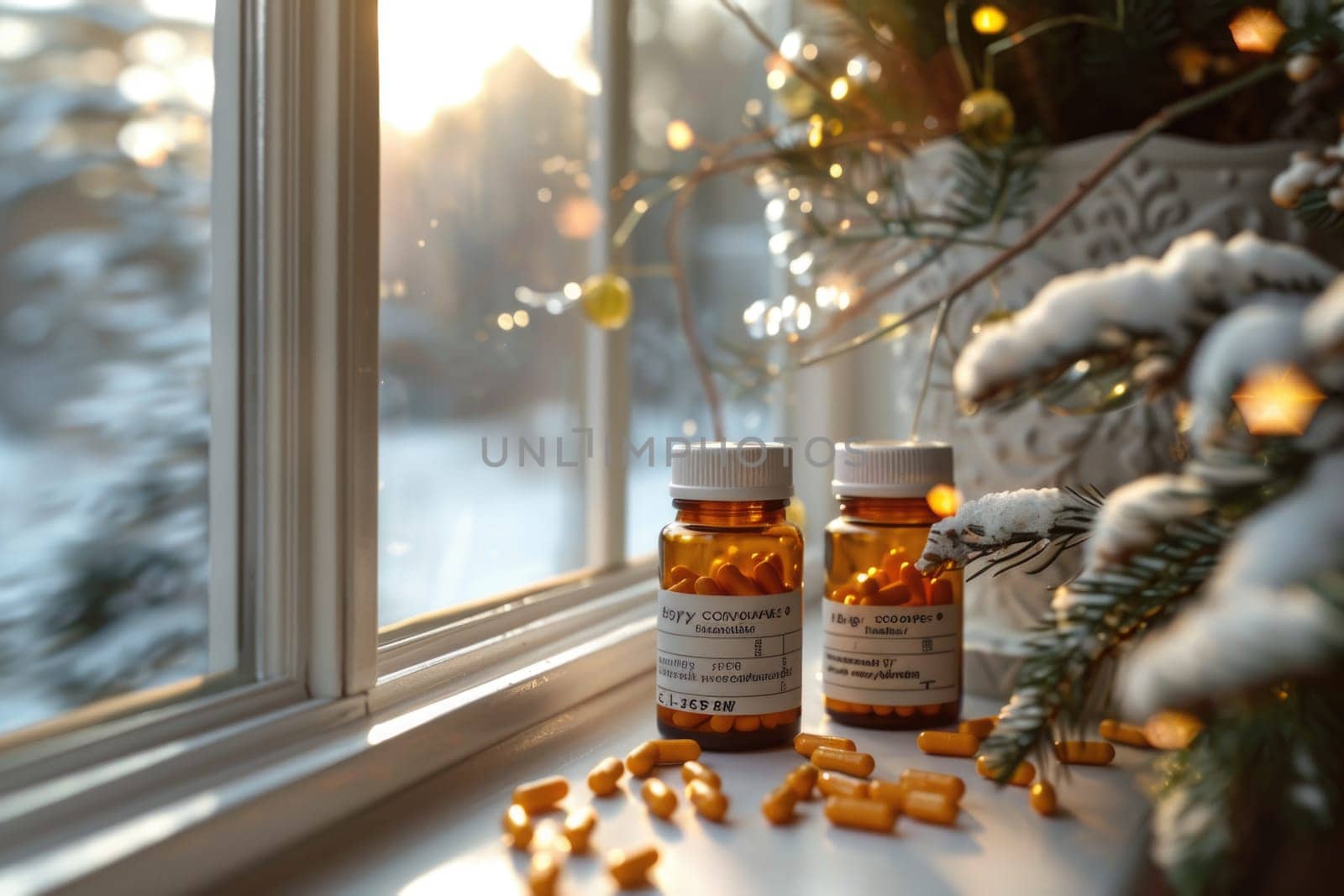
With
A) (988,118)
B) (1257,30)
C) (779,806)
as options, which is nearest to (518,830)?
(779,806)

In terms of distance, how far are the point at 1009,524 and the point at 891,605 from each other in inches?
5.7

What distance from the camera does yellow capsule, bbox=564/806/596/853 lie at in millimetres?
504

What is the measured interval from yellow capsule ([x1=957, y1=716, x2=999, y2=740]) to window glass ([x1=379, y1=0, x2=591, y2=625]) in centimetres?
37

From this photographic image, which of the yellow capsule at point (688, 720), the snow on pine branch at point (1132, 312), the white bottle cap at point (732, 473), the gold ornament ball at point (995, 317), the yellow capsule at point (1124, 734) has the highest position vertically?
the gold ornament ball at point (995, 317)

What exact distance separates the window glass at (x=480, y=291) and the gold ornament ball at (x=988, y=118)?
0.36 metres

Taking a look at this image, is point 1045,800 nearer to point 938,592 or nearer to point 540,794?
point 938,592

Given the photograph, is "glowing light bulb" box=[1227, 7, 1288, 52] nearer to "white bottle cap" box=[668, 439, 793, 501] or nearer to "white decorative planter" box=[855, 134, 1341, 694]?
"white decorative planter" box=[855, 134, 1341, 694]

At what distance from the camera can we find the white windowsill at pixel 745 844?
1.57 ft

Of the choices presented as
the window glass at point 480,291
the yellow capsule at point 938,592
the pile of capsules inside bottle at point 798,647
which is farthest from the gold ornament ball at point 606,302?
the yellow capsule at point 938,592

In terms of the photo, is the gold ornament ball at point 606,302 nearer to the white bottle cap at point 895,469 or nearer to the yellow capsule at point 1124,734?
the white bottle cap at point 895,469

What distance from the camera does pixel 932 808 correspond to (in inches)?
21.5

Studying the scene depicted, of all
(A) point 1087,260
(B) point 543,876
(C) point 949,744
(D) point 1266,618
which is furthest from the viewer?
(A) point 1087,260

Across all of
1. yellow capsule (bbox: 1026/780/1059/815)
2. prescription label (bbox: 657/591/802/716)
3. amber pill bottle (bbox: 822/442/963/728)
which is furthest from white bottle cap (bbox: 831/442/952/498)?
yellow capsule (bbox: 1026/780/1059/815)

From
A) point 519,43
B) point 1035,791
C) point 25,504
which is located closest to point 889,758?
point 1035,791
